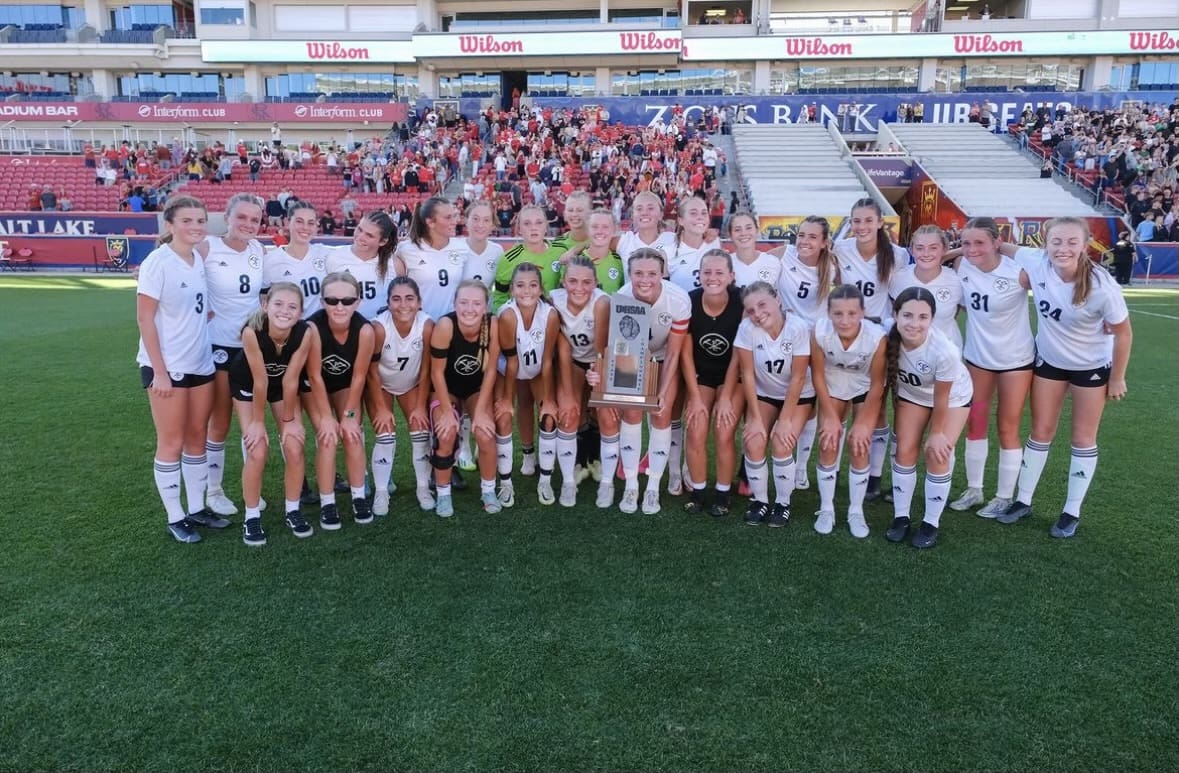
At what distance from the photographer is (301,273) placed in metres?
4.93

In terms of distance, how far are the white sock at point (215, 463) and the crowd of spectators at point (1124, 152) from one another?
2374 cm

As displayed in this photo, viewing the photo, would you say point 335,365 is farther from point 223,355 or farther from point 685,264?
point 685,264

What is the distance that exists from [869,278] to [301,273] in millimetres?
3629

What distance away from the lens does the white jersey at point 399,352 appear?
4.72 metres

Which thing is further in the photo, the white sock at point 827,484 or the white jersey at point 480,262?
the white jersey at point 480,262

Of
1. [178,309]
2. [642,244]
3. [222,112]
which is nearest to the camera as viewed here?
[178,309]

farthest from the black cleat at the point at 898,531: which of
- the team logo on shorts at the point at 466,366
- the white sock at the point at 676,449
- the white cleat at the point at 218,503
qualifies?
the white cleat at the point at 218,503

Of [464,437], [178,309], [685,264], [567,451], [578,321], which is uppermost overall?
[685,264]

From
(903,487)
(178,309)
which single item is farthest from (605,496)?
(178,309)

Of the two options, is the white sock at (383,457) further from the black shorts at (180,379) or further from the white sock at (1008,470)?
the white sock at (1008,470)

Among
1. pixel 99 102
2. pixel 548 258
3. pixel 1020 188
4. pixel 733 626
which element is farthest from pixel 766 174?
pixel 99 102

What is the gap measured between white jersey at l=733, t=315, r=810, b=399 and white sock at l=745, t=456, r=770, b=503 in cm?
49

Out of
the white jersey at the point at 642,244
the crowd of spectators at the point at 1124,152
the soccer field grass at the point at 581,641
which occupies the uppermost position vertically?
the crowd of spectators at the point at 1124,152

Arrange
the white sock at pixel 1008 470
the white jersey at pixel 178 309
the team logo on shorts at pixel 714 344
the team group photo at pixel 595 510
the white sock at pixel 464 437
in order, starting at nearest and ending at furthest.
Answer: the team group photo at pixel 595 510
the white jersey at pixel 178 309
the team logo on shorts at pixel 714 344
the white sock at pixel 1008 470
the white sock at pixel 464 437
